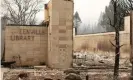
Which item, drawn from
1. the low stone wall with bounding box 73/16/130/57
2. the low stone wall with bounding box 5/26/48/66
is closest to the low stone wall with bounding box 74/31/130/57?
the low stone wall with bounding box 73/16/130/57

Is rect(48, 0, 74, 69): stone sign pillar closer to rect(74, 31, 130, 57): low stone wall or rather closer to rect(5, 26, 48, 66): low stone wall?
rect(5, 26, 48, 66): low stone wall

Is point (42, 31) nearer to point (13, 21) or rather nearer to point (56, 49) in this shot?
point (56, 49)

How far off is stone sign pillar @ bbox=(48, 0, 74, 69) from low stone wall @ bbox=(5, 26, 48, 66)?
1968mm

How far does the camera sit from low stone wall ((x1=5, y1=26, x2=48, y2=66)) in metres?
23.8

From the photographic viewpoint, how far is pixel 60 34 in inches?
859

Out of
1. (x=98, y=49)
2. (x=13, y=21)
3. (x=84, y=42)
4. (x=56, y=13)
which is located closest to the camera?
(x=56, y=13)

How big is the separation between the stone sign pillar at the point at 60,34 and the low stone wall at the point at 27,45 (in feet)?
6.46

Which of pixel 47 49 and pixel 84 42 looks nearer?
pixel 47 49

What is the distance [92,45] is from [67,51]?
2114 centimetres

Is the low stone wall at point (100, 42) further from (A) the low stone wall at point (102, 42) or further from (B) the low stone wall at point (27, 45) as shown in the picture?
(B) the low stone wall at point (27, 45)

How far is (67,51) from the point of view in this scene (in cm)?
2192

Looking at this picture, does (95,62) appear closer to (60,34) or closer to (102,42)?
(60,34)

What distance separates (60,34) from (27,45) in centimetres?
304

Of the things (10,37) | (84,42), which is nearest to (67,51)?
(10,37)
